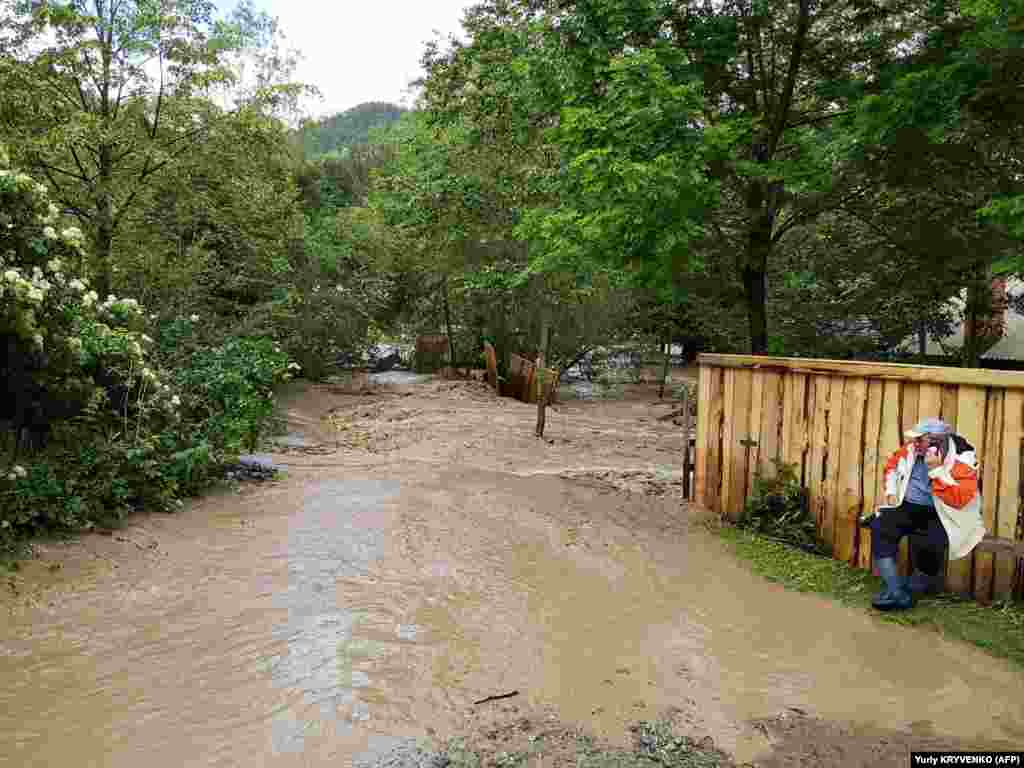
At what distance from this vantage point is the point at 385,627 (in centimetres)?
484

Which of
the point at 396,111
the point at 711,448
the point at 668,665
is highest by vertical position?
the point at 396,111

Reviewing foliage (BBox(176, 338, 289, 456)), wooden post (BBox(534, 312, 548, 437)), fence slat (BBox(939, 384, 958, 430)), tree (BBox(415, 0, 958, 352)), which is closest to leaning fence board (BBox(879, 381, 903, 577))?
fence slat (BBox(939, 384, 958, 430))

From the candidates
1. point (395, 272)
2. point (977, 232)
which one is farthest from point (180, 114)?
point (395, 272)

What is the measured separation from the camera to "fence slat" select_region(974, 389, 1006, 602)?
5.51 meters

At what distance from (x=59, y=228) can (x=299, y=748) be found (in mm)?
6026

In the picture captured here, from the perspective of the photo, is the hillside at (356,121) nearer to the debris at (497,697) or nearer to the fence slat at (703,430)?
the fence slat at (703,430)

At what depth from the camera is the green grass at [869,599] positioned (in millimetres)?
5117

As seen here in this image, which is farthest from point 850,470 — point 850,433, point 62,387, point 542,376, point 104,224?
point 104,224

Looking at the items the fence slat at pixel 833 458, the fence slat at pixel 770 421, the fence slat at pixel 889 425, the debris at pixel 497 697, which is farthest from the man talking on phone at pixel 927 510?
the debris at pixel 497 697

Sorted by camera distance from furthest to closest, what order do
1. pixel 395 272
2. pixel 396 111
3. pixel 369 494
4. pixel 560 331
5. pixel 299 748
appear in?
pixel 396 111
pixel 395 272
pixel 560 331
pixel 369 494
pixel 299 748

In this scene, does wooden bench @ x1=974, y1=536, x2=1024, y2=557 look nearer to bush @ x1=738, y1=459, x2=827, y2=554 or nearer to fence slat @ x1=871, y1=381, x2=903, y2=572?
fence slat @ x1=871, y1=381, x2=903, y2=572

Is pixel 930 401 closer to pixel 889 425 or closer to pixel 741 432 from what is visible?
pixel 889 425

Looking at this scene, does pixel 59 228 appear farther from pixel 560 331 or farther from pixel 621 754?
pixel 560 331

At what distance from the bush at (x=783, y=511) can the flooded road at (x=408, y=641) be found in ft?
2.31
